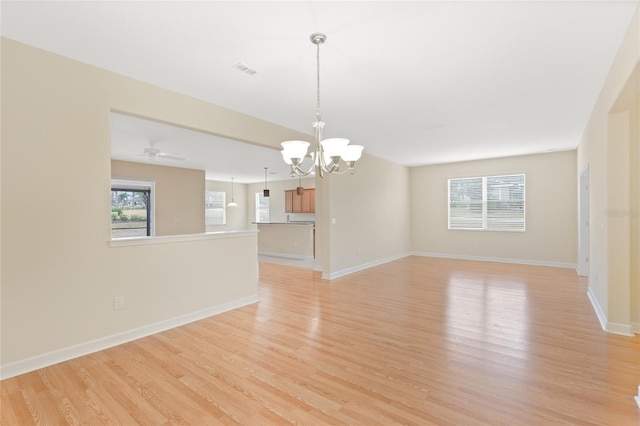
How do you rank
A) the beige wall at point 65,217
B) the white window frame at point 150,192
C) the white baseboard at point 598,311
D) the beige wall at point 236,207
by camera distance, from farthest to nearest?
1. the beige wall at point 236,207
2. the white window frame at point 150,192
3. the white baseboard at point 598,311
4. the beige wall at point 65,217

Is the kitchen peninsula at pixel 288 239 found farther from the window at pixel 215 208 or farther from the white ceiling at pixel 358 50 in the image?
the white ceiling at pixel 358 50

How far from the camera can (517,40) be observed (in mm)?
2449

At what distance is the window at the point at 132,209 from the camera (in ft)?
26.1

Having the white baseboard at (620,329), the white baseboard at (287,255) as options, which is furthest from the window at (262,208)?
the white baseboard at (620,329)

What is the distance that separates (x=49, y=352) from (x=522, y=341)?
13.9 feet

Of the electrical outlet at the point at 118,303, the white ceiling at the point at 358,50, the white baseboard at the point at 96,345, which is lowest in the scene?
the white baseboard at the point at 96,345

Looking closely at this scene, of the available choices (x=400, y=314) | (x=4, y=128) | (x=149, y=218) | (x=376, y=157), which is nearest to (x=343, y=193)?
(x=376, y=157)

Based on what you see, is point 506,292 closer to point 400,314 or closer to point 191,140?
point 400,314

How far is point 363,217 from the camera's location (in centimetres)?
687

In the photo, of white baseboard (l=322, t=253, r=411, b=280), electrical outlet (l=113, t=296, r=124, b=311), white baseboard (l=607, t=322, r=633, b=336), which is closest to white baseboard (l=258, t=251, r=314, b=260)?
white baseboard (l=322, t=253, r=411, b=280)

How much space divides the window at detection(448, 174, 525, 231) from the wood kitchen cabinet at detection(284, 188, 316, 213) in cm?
423

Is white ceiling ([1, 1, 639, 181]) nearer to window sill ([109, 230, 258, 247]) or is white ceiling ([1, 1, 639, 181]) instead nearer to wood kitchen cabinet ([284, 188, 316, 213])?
window sill ([109, 230, 258, 247])

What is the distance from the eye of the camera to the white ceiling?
2.11 m

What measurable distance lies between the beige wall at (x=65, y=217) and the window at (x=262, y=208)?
8573 mm
